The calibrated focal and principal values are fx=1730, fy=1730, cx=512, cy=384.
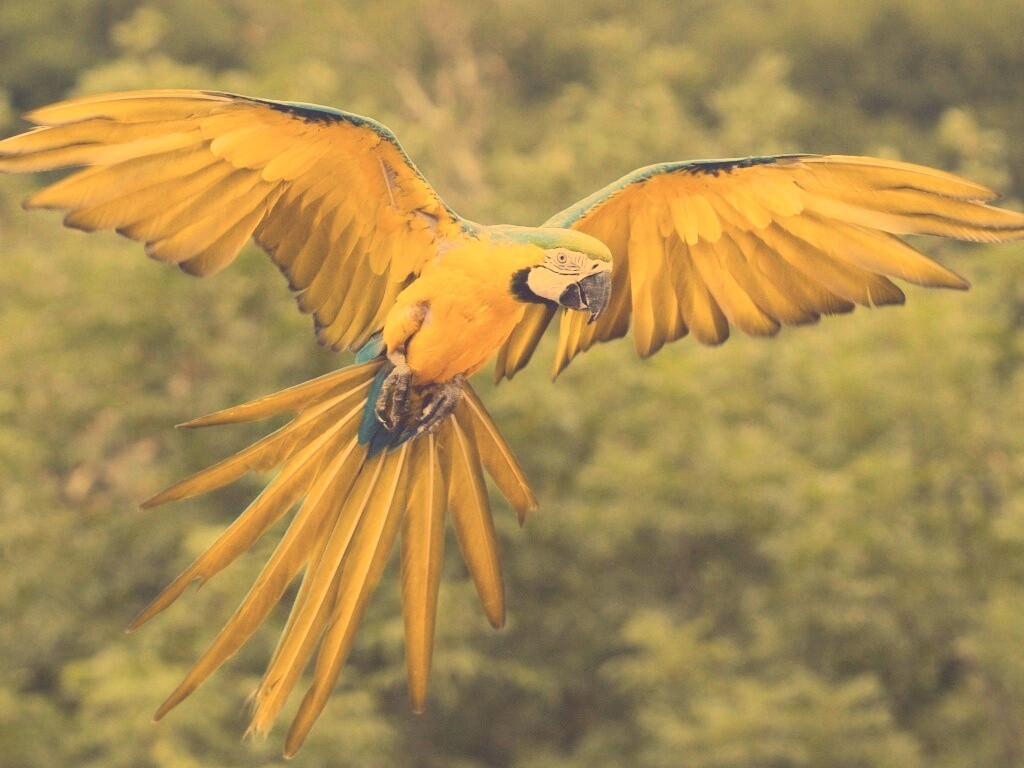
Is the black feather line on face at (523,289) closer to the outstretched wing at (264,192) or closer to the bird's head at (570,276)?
the bird's head at (570,276)

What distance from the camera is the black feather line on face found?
8.96 ft

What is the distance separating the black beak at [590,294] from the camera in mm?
2713

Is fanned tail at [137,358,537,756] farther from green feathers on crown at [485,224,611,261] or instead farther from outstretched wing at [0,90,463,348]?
green feathers on crown at [485,224,611,261]

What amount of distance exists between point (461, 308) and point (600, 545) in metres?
7.63

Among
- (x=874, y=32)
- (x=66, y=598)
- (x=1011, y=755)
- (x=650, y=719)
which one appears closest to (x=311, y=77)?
(x=66, y=598)

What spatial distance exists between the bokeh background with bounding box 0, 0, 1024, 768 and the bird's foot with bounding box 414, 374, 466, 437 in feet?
19.5

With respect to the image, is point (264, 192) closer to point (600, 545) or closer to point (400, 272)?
point (400, 272)

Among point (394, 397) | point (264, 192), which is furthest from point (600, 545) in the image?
point (264, 192)

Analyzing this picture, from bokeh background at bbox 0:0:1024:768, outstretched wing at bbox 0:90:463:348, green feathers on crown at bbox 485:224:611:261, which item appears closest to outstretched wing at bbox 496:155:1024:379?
green feathers on crown at bbox 485:224:611:261

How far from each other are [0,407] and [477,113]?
12.5 meters

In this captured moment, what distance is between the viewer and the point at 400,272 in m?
2.89

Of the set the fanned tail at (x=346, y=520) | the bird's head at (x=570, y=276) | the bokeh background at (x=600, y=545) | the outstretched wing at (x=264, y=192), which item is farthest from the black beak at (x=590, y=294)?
the bokeh background at (x=600, y=545)

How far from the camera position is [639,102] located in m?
17.0

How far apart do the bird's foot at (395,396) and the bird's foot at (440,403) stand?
0.05 m
